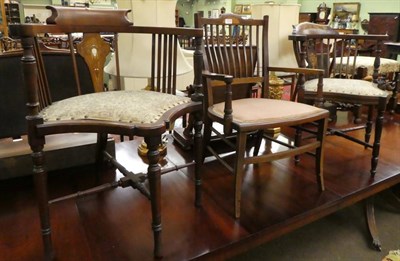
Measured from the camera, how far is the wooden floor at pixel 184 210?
1238 millimetres

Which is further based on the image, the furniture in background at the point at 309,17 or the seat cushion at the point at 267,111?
the furniture in background at the point at 309,17

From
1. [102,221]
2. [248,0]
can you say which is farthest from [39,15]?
[102,221]

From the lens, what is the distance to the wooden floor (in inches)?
48.8

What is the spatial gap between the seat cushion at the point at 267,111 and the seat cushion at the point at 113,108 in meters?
0.31

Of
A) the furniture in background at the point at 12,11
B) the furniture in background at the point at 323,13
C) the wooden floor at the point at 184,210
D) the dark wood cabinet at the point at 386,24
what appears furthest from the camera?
the furniture in background at the point at 12,11

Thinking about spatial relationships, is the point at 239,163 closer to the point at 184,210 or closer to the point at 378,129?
the point at 184,210

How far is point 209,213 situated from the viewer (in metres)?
1.46

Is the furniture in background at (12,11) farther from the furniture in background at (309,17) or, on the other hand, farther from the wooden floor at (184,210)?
the wooden floor at (184,210)

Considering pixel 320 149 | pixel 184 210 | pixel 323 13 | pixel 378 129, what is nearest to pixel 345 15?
pixel 323 13

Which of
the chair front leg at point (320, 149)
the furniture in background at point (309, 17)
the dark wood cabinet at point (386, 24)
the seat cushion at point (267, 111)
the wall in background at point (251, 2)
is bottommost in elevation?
the chair front leg at point (320, 149)

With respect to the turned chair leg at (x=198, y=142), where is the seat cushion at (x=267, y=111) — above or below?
above

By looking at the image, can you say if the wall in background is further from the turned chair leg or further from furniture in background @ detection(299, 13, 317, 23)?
the turned chair leg

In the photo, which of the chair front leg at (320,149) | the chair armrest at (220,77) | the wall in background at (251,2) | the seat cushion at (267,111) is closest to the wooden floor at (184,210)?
the chair front leg at (320,149)

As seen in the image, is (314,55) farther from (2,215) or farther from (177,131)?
(2,215)
